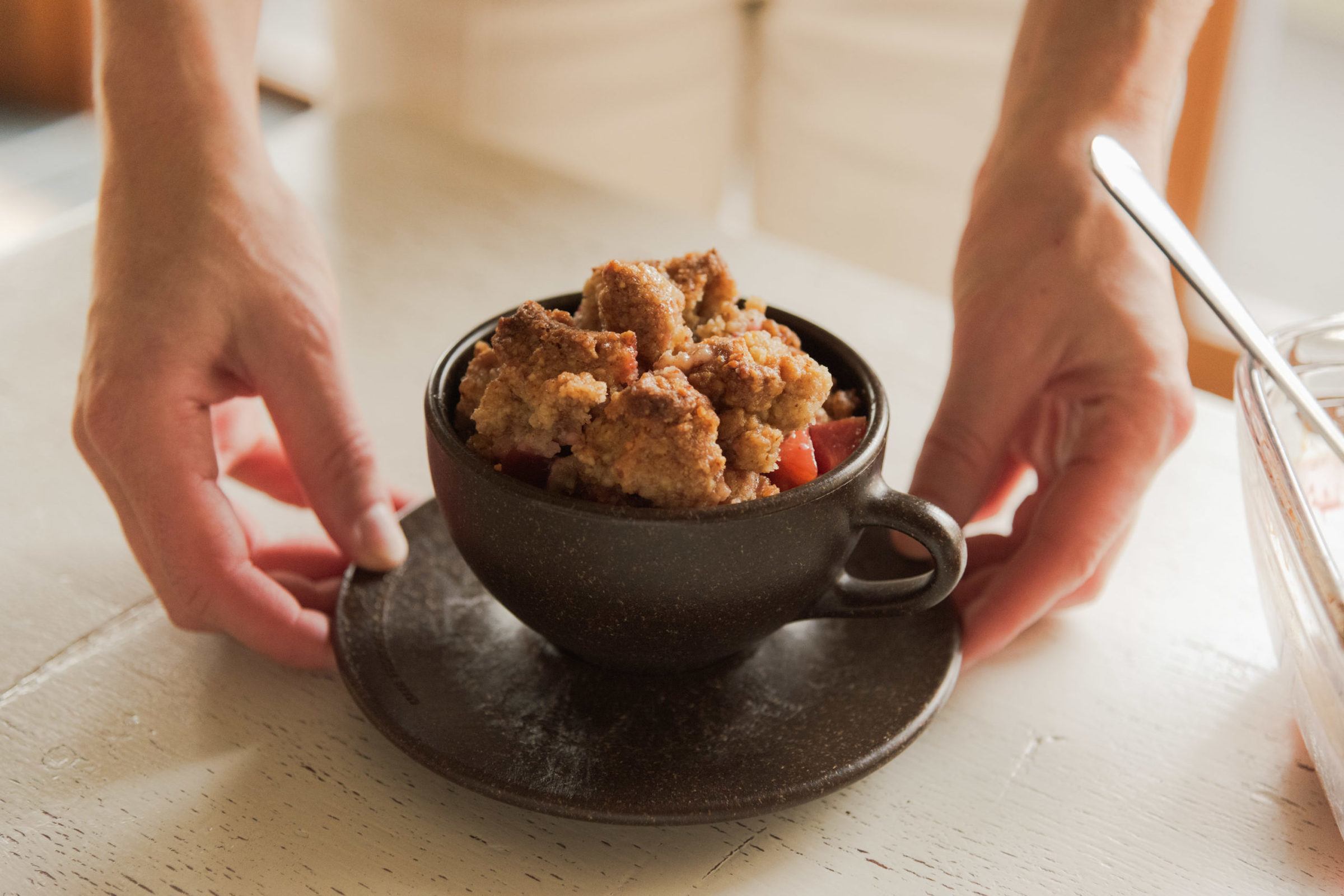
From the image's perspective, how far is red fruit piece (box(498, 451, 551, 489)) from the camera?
0.74m

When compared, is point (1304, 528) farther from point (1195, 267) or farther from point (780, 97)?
point (780, 97)

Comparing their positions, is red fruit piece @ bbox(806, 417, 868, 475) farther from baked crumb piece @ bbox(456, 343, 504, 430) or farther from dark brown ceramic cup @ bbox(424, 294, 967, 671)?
baked crumb piece @ bbox(456, 343, 504, 430)

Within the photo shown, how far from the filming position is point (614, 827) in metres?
0.74

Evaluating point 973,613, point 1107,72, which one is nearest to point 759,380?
point 973,613

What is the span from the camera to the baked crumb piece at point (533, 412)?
0.71 metres

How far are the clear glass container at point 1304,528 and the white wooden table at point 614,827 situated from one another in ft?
0.22

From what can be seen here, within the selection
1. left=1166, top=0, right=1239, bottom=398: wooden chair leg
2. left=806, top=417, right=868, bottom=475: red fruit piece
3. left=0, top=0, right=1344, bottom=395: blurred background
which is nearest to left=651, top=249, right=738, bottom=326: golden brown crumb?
left=806, top=417, right=868, bottom=475: red fruit piece

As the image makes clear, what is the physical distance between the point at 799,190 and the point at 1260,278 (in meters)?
1.61

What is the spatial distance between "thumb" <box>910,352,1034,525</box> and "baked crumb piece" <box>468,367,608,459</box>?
338mm

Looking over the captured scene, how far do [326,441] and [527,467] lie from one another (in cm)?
22

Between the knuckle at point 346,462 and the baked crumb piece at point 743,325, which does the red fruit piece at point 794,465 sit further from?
the knuckle at point 346,462

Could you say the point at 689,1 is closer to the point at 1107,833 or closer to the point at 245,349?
the point at 245,349

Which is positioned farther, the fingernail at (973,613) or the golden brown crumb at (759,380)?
the fingernail at (973,613)

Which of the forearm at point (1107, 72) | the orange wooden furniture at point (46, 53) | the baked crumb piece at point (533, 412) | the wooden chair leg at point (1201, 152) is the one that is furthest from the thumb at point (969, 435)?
the orange wooden furniture at point (46, 53)
